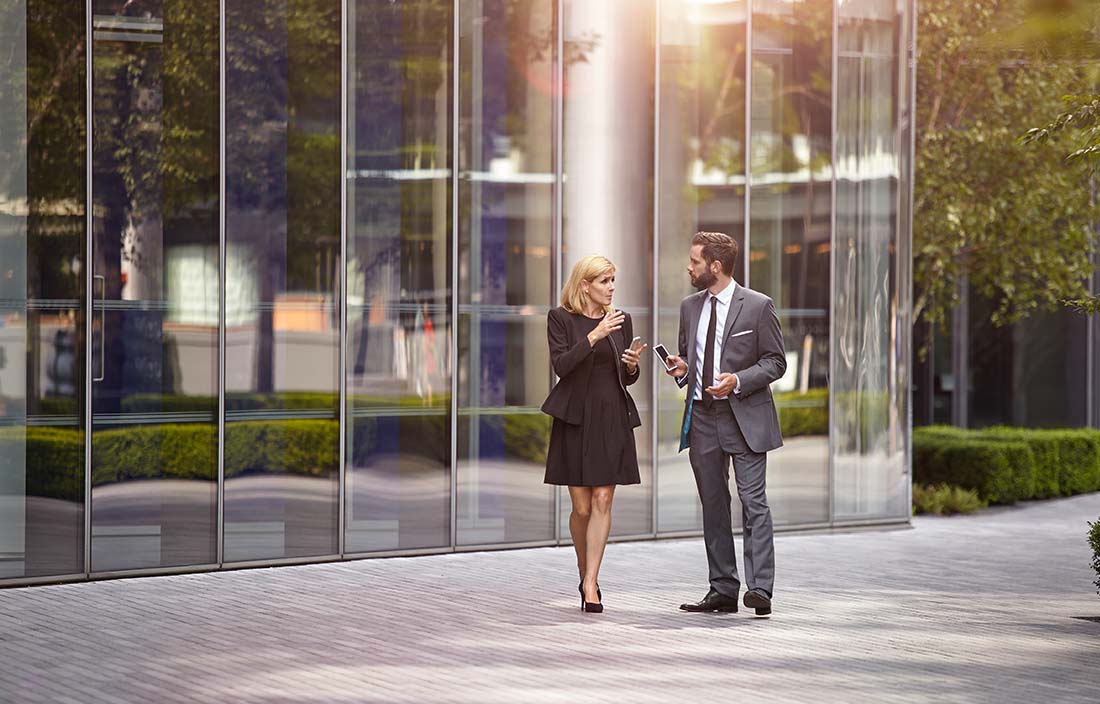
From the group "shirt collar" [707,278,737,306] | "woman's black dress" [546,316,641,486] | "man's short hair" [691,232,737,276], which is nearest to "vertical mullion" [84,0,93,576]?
"woman's black dress" [546,316,641,486]

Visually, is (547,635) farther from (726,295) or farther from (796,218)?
(796,218)

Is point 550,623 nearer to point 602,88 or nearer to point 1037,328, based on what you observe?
point 602,88

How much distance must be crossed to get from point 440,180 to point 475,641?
192 inches

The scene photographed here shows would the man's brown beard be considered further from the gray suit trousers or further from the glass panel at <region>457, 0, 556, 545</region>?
the glass panel at <region>457, 0, 556, 545</region>

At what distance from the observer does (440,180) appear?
11.8 metres

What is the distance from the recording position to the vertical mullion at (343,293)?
36.8 ft

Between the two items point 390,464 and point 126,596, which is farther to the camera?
point 390,464

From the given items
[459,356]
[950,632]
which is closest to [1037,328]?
[459,356]

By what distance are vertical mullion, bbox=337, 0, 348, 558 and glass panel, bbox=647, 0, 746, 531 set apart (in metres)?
2.87

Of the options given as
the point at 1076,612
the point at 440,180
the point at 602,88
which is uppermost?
the point at 602,88

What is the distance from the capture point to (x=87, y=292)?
33.2 ft

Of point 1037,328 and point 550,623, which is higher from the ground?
point 1037,328

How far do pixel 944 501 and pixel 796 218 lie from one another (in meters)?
4.52

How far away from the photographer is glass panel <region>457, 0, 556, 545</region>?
39.0ft
